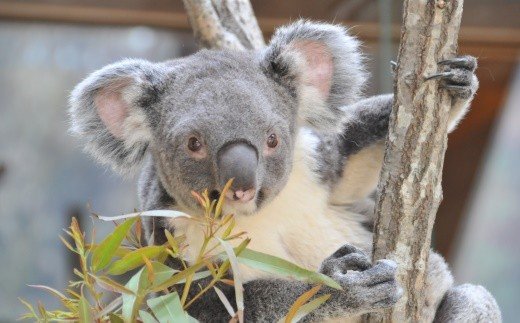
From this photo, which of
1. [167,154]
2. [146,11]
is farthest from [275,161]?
[146,11]

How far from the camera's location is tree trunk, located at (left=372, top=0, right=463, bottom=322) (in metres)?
2.44

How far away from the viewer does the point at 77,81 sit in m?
6.15

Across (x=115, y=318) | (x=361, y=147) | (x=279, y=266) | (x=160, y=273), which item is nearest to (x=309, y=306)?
(x=279, y=266)

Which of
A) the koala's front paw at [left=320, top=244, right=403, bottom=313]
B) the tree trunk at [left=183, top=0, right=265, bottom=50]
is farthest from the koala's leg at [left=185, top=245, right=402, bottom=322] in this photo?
the tree trunk at [left=183, top=0, right=265, bottom=50]

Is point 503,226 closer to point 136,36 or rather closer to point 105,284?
point 136,36

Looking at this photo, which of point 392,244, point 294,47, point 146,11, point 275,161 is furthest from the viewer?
point 146,11

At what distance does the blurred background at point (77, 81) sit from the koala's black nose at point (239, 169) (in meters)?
2.54

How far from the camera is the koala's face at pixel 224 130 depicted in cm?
253

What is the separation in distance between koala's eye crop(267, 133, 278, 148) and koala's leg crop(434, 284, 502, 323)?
0.97m

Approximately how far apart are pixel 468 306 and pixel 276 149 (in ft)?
3.20

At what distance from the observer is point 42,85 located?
6.25 metres

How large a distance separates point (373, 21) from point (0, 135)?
3.03 metres

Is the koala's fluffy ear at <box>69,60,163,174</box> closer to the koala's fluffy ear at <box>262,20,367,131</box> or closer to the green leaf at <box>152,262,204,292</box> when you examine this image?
the koala's fluffy ear at <box>262,20,367,131</box>

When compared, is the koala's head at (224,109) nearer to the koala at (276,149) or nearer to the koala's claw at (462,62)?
the koala at (276,149)
